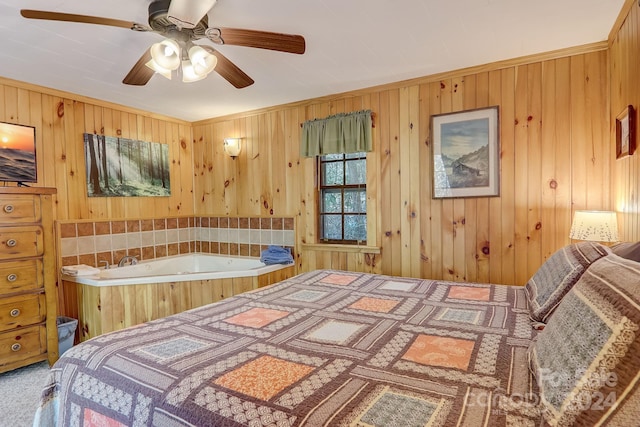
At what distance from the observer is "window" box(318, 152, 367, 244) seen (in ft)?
11.5

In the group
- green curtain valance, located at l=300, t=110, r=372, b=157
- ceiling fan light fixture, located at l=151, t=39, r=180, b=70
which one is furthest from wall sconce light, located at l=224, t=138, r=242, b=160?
ceiling fan light fixture, located at l=151, t=39, r=180, b=70

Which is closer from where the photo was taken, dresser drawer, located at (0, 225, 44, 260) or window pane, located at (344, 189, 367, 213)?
dresser drawer, located at (0, 225, 44, 260)

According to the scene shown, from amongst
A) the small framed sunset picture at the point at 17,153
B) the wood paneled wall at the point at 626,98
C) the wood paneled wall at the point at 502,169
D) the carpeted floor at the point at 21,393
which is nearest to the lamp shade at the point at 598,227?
the wood paneled wall at the point at 626,98

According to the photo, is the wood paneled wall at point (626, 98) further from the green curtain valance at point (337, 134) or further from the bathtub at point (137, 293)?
the bathtub at point (137, 293)

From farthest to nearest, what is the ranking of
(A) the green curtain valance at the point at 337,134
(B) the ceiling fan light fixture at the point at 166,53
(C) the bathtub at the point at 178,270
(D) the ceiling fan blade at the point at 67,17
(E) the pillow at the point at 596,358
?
(A) the green curtain valance at the point at 337,134 → (C) the bathtub at the point at 178,270 → (B) the ceiling fan light fixture at the point at 166,53 → (D) the ceiling fan blade at the point at 67,17 → (E) the pillow at the point at 596,358

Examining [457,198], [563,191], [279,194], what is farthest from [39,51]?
[563,191]

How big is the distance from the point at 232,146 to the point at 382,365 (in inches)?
133

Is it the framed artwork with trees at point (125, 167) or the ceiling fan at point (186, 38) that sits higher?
the ceiling fan at point (186, 38)

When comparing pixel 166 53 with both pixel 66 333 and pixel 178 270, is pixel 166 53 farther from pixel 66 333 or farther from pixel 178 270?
pixel 178 270

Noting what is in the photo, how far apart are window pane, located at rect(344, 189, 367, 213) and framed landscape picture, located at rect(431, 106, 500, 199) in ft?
2.41

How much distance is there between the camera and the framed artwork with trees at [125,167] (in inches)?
137

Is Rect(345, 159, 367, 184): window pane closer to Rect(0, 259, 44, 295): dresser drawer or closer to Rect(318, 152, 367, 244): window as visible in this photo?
Rect(318, 152, 367, 244): window

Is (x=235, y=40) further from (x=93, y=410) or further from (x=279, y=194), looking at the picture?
(x=279, y=194)

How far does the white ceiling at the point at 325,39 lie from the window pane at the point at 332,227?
4.21 feet
